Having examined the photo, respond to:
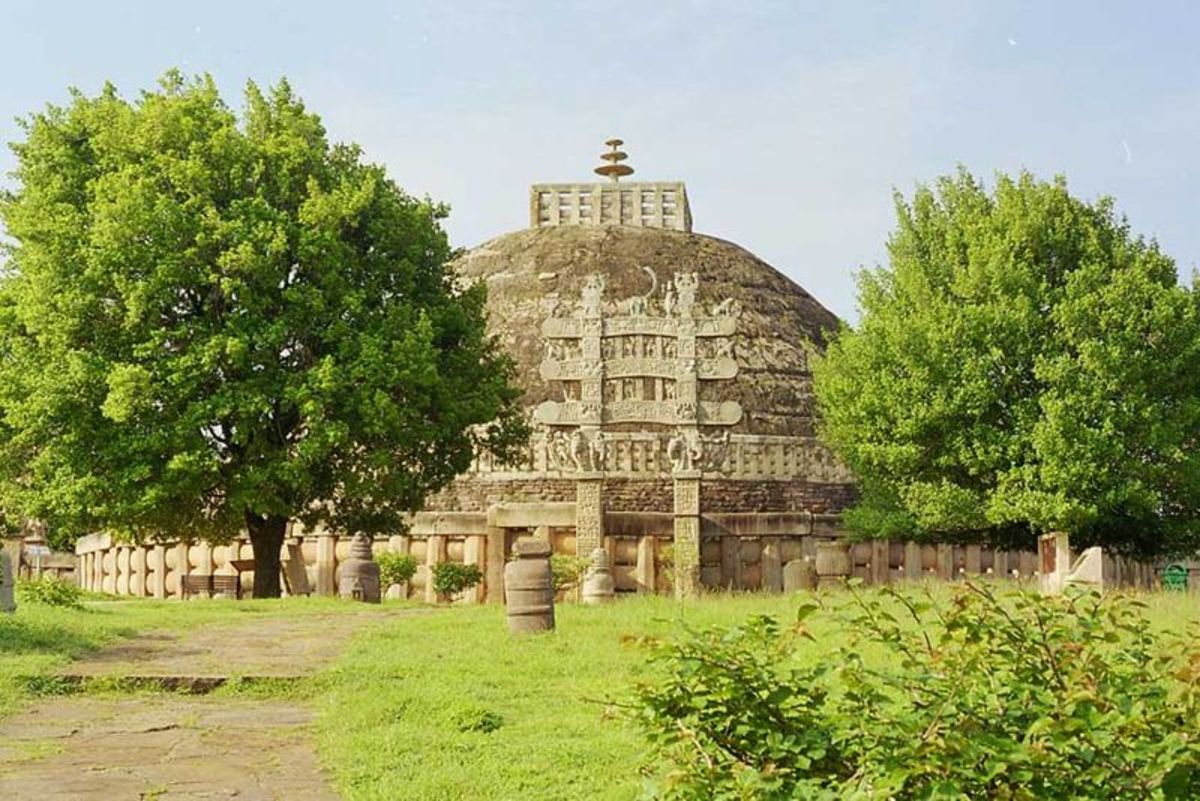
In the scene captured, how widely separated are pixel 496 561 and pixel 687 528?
326cm

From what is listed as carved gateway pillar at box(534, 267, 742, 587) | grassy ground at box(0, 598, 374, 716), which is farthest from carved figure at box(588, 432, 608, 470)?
grassy ground at box(0, 598, 374, 716)

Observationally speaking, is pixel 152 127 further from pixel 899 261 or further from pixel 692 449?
pixel 899 261

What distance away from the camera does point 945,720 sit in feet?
15.3

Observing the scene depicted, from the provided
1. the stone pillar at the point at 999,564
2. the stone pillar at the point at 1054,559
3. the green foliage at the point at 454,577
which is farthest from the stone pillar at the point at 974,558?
the green foliage at the point at 454,577

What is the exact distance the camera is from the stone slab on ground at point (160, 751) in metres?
7.59

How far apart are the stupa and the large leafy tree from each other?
2.71 metres

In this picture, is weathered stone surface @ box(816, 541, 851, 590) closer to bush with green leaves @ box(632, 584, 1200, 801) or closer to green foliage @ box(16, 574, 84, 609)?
green foliage @ box(16, 574, 84, 609)

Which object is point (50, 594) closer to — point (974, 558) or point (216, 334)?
point (216, 334)

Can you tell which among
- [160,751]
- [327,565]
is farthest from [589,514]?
[160,751]

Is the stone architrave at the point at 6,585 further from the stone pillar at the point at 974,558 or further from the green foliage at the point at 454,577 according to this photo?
the stone pillar at the point at 974,558

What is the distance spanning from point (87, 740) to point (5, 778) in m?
1.31

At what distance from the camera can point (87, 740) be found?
919 cm

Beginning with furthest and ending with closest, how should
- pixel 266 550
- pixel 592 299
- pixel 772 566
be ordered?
pixel 266 550 → pixel 592 299 → pixel 772 566

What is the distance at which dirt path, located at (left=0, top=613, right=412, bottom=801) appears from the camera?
7664 mm
